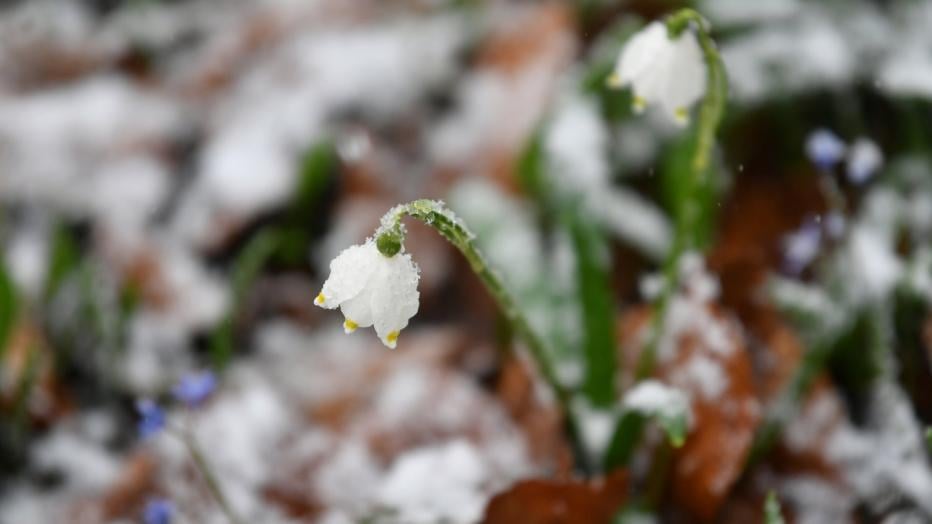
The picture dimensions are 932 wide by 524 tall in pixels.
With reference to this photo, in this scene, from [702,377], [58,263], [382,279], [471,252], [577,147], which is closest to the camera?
[382,279]

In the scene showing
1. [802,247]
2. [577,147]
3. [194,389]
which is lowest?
[802,247]

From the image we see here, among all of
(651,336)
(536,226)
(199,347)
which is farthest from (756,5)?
(199,347)

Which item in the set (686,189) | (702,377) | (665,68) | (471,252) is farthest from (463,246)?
(686,189)

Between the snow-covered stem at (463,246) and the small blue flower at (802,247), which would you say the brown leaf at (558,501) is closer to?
the snow-covered stem at (463,246)

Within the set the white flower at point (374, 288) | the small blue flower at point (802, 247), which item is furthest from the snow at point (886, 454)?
the white flower at point (374, 288)

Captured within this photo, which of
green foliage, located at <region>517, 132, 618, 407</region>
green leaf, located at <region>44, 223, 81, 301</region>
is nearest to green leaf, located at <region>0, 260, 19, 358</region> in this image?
green leaf, located at <region>44, 223, 81, 301</region>

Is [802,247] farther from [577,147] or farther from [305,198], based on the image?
[305,198]
